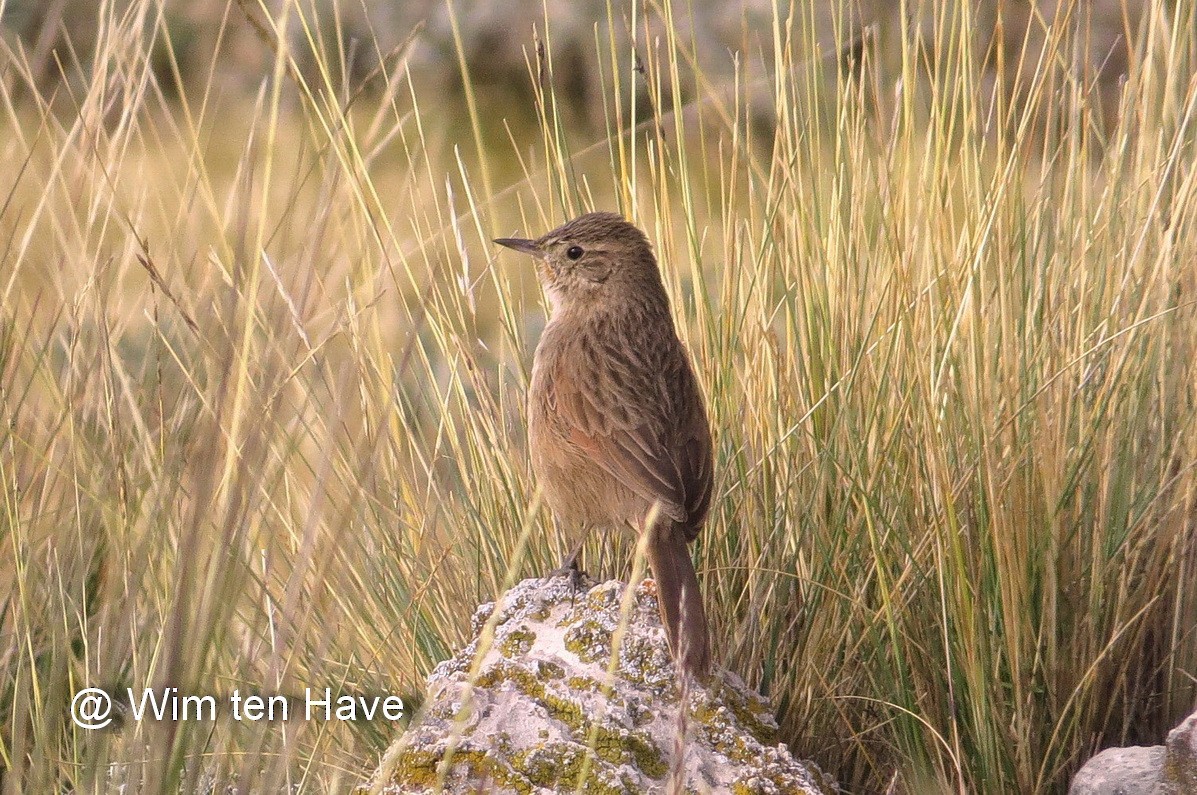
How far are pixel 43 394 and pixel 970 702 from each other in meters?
1.95

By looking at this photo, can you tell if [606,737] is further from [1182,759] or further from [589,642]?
[1182,759]

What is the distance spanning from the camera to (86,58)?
10.2 meters

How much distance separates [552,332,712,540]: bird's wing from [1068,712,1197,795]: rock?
0.79m

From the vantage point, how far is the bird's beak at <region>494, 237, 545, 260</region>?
123 inches

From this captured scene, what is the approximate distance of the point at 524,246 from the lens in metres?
3.18

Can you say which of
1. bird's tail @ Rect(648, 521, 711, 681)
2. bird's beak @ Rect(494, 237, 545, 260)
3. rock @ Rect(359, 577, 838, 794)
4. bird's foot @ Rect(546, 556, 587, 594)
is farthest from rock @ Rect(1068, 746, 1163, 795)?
Answer: bird's beak @ Rect(494, 237, 545, 260)

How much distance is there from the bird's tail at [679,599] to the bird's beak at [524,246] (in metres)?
0.79

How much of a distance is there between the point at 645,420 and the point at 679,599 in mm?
477

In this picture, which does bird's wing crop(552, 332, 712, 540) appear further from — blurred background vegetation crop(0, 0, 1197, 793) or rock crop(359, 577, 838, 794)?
rock crop(359, 577, 838, 794)

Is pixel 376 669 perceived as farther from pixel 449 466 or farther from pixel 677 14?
pixel 677 14

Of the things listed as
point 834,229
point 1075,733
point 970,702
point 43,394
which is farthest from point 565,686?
point 43,394

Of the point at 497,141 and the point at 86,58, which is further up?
the point at 86,58

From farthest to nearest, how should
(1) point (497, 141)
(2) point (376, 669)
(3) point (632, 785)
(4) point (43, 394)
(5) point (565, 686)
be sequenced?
(1) point (497, 141)
(2) point (376, 669)
(4) point (43, 394)
(5) point (565, 686)
(3) point (632, 785)

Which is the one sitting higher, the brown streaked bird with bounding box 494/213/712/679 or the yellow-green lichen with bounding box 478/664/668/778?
the brown streaked bird with bounding box 494/213/712/679
